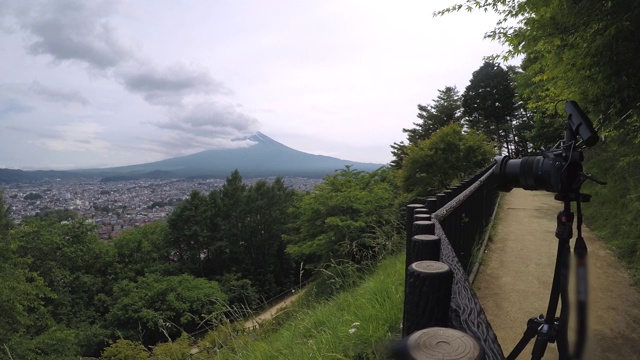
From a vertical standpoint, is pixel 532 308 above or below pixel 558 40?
below

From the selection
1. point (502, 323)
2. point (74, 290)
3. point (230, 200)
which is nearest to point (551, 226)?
point (502, 323)

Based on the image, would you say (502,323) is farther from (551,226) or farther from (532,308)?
(551,226)

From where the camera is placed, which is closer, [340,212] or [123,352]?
[123,352]

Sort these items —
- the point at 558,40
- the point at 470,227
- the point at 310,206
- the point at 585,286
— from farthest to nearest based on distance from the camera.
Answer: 1. the point at 310,206
2. the point at 470,227
3. the point at 558,40
4. the point at 585,286

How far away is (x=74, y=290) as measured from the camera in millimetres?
22016

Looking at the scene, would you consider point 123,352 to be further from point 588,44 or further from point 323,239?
point 588,44

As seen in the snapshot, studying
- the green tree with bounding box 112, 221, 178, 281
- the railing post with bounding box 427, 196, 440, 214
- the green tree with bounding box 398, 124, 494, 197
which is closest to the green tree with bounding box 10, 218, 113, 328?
the green tree with bounding box 112, 221, 178, 281

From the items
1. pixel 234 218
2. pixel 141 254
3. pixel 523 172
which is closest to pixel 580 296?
pixel 523 172

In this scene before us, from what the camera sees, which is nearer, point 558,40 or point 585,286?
point 585,286

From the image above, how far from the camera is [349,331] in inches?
95.5

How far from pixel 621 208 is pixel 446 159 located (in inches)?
318

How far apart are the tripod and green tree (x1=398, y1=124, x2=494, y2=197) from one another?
1313 cm

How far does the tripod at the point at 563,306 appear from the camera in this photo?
1.31m

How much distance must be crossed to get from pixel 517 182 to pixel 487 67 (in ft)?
110
